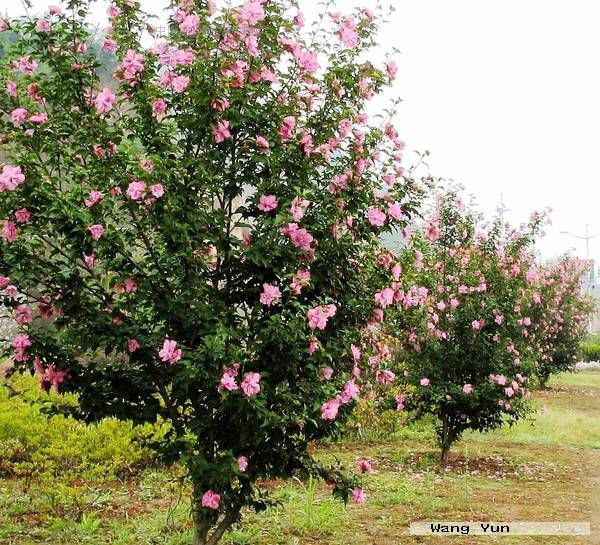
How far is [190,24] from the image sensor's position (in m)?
3.55

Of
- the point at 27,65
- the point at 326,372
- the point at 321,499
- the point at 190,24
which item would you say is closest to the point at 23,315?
the point at 27,65

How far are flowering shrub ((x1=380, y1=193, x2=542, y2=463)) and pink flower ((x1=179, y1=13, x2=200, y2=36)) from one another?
16.7ft

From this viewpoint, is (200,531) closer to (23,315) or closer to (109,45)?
(23,315)

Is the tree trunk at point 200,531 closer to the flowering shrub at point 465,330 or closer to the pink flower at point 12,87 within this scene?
the pink flower at point 12,87

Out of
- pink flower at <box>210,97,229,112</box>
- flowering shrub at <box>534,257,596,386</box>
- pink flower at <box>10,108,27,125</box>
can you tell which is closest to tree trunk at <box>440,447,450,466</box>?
pink flower at <box>210,97,229,112</box>

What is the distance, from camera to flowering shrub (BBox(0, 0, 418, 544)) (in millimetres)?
3430

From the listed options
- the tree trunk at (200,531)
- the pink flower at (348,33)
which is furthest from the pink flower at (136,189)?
the tree trunk at (200,531)

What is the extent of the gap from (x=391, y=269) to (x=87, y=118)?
6.16ft

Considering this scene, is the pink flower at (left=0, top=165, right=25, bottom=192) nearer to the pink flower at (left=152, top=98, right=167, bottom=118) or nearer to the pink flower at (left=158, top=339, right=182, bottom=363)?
the pink flower at (left=152, top=98, right=167, bottom=118)

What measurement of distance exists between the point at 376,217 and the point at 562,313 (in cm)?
1866

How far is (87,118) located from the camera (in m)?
3.52

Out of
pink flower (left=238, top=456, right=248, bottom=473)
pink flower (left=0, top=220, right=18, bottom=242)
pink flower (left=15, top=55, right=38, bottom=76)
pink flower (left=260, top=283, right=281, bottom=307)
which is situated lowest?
pink flower (left=238, top=456, right=248, bottom=473)

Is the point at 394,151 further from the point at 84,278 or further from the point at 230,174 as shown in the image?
the point at 84,278

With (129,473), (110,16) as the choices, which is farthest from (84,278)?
(129,473)
